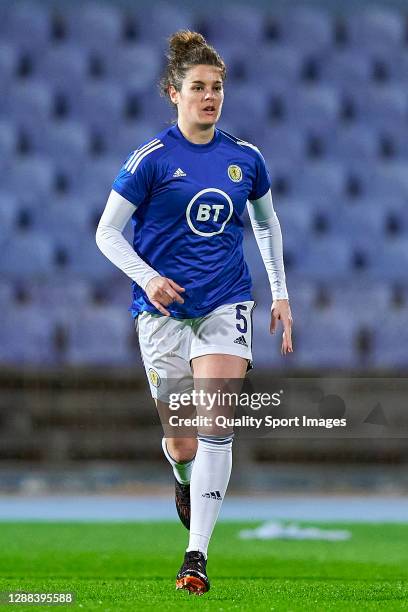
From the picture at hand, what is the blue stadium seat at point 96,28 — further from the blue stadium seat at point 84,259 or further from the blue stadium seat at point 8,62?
the blue stadium seat at point 84,259

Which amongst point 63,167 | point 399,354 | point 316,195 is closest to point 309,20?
point 316,195

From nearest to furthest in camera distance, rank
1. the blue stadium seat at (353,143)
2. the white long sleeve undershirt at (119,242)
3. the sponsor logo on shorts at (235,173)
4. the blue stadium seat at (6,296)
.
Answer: the white long sleeve undershirt at (119,242) → the sponsor logo on shorts at (235,173) → the blue stadium seat at (6,296) → the blue stadium seat at (353,143)

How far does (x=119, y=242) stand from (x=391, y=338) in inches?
223

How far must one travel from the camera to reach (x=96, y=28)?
10.4 metres

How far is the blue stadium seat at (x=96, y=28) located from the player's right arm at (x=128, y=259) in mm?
6953

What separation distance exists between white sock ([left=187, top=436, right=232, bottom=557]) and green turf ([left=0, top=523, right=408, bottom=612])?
223mm

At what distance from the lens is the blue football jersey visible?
3684mm

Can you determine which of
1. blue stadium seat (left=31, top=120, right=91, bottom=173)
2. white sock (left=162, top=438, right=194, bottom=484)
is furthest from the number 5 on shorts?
blue stadium seat (left=31, top=120, right=91, bottom=173)

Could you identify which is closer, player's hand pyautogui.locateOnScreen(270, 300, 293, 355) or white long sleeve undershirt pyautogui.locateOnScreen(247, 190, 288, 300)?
player's hand pyautogui.locateOnScreen(270, 300, 293, 355)

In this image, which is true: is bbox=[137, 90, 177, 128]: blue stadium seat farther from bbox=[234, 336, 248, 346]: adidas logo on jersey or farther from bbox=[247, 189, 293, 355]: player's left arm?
bbox=[234, 336, 248, 346]: adidas logo on jersey

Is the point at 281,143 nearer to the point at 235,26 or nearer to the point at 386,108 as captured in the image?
the point at 386,108

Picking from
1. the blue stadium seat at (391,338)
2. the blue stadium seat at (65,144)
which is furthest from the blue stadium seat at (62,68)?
the blue stadium seat at (391,338)

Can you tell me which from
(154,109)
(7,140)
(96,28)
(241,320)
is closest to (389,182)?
(154,109)

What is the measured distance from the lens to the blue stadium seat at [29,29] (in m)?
10.3
